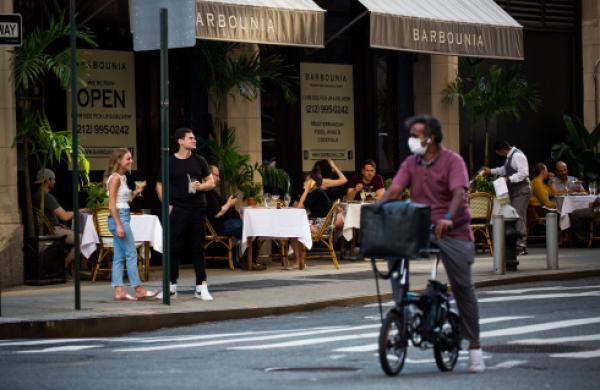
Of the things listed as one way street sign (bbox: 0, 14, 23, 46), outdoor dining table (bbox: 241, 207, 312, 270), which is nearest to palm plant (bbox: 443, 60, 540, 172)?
outdoor dining table (bbox: 241, 207, 312, 270)

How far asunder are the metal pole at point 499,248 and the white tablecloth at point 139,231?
15.0 ft

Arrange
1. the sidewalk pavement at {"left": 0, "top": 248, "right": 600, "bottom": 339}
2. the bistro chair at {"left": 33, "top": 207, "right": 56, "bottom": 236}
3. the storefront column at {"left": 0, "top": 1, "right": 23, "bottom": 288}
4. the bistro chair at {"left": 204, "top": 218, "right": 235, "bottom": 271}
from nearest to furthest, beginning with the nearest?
the sidewalk pavement at {"left": 0, "top": 248, "right": 600, "bottom": 339} < the storefront column at {"left": 0, "top": 1, "right": 23, "bottom": 288} < the bistro chair at {"left": 33, "top": 207, "right": 56, "bottom": 236} < the bistro chair at {"left": 204, "top": 218, "right": 235, "bottom": 271}

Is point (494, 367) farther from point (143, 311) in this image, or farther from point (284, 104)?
→ point (284, 104)

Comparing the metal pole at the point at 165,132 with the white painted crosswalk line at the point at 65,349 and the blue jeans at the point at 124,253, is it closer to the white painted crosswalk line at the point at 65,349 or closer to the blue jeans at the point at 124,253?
the blue jeans at the point at 124,253

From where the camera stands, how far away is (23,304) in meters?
16.1

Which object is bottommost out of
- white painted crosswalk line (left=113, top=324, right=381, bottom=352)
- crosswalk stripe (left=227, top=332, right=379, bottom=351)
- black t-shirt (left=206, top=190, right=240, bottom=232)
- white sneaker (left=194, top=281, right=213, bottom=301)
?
white painted crosswalk line (left=113, top=324, right=381, bottom=352)

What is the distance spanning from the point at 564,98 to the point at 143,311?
1657cm

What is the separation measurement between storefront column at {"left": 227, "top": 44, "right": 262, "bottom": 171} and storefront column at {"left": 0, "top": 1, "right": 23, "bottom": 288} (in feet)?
14.4

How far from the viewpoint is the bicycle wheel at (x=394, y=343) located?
33.1 feet

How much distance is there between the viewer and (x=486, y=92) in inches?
1068

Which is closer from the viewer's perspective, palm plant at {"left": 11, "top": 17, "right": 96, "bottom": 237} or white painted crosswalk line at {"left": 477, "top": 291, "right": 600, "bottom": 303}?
white painted crosswalk line at {"left": 477, "top": 291, "right": 600, "bottom": 303}

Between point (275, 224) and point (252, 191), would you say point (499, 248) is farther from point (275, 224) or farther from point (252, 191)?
point (252, 191)

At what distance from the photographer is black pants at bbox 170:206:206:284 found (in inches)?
654

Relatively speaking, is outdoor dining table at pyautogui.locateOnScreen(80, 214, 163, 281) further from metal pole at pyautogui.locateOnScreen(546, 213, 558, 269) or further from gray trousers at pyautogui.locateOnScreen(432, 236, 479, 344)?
gray trousers at pyautogui.locateOnScreen(432, 236, 479, 344)
